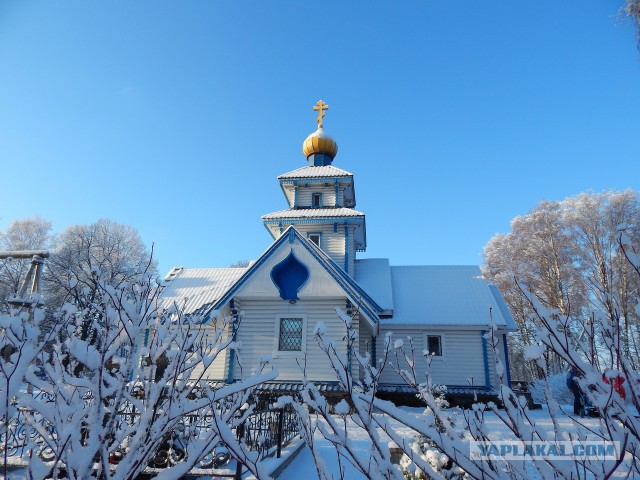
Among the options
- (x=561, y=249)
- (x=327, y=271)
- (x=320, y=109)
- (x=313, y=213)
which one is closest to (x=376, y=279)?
(x=313, y=213)

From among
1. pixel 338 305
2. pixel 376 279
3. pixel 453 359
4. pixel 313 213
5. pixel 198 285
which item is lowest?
pixel 453 359


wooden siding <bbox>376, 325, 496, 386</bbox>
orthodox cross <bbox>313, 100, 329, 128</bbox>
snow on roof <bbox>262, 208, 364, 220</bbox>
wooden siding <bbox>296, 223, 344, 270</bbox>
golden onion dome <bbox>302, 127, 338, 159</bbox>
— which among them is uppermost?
orthodox cross <bbox>313, 100, 329, 128</bbox>

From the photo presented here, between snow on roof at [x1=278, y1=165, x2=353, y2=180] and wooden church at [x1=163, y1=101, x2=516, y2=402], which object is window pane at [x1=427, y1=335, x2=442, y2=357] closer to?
wooden church at [x1=163, y1=101, x2=516, y2=402]

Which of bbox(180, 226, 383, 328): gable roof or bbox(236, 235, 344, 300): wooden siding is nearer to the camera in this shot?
bbox(180, 226, 383, 328): gable roof

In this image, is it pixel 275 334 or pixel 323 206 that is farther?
pixel 323 206

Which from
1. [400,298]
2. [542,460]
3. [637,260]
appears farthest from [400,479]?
[400,298]

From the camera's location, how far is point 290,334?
13109 mm

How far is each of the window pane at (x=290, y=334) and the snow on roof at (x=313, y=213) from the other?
5737 millimetres

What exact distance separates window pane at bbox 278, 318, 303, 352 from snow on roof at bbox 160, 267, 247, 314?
4150 mm

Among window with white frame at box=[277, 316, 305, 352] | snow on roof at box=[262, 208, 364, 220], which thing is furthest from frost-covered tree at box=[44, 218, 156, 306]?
window with white frame at box=[277, 316, 305, 352]

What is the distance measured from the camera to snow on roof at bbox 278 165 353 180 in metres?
18.9

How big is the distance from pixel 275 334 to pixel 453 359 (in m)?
6.61

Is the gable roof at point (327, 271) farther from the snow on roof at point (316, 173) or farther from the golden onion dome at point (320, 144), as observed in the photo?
the golden onion dome at point (320, 144)

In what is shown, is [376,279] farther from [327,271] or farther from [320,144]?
[320,144]
